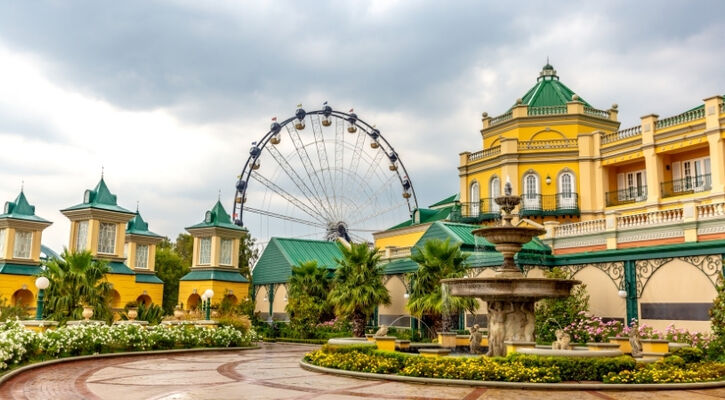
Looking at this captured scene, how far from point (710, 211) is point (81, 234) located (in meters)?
36.1

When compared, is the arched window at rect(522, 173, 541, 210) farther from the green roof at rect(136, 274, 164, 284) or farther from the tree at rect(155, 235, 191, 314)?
the tree at rect(155, 235, 191, 314)

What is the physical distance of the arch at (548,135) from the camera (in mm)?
40469

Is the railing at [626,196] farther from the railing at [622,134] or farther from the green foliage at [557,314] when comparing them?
the green foliage at [557,314]

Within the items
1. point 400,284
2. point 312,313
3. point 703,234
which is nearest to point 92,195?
point 312,313

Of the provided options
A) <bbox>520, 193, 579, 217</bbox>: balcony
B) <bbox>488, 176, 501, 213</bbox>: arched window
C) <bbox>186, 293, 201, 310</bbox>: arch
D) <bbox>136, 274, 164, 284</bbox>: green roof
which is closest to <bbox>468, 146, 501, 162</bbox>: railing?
<bbox>488, 176, 501, 213</bbox>: arched window

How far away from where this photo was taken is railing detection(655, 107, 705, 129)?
33938mm

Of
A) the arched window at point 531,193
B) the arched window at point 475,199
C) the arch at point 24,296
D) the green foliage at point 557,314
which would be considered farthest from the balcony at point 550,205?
the arch at point 24,296

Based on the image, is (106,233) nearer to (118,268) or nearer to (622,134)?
(118,268)

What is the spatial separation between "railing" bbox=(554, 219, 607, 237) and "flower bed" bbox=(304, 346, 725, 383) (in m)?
12.6

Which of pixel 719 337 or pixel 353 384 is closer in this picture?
pixel 353 384

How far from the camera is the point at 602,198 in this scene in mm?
38688

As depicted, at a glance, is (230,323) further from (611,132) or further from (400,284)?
(611,132)

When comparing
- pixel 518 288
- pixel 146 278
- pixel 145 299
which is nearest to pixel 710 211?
pixel 518 288

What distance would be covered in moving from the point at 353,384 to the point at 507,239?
6.89 m
